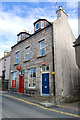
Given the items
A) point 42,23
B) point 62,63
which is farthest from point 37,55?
point 42,23

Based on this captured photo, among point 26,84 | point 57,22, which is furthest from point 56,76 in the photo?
point 57,22

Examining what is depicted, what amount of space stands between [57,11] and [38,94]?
9.41 metres

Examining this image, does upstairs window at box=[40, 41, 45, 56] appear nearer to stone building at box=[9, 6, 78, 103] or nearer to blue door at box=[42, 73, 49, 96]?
stone building at box=[9, 6, 78, 103]

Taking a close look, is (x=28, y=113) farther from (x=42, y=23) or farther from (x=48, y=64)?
(x=42, y=23)

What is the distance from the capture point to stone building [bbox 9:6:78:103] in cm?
920

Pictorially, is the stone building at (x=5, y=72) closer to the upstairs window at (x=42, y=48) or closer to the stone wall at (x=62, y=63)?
the upstairs window at (x=42, y=48)

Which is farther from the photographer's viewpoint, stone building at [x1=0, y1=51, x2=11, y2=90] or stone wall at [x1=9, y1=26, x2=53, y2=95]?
stone building at [x1=0, y1=51, x2=11, y2=90]

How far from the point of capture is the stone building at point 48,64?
9195 millimetres

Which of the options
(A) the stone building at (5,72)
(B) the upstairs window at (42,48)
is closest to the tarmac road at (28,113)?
(B) the upstairs window at (42,48)

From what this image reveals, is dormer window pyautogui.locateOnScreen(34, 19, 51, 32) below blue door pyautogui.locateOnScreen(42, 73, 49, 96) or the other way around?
the other way around

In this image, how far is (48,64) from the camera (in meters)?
9.70

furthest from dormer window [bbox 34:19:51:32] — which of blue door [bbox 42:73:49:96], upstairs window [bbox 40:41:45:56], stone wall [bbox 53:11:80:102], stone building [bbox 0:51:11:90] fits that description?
stone building [bbox 0:51:11:90]

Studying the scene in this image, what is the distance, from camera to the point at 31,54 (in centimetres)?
1202

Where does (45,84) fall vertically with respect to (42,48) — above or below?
below
